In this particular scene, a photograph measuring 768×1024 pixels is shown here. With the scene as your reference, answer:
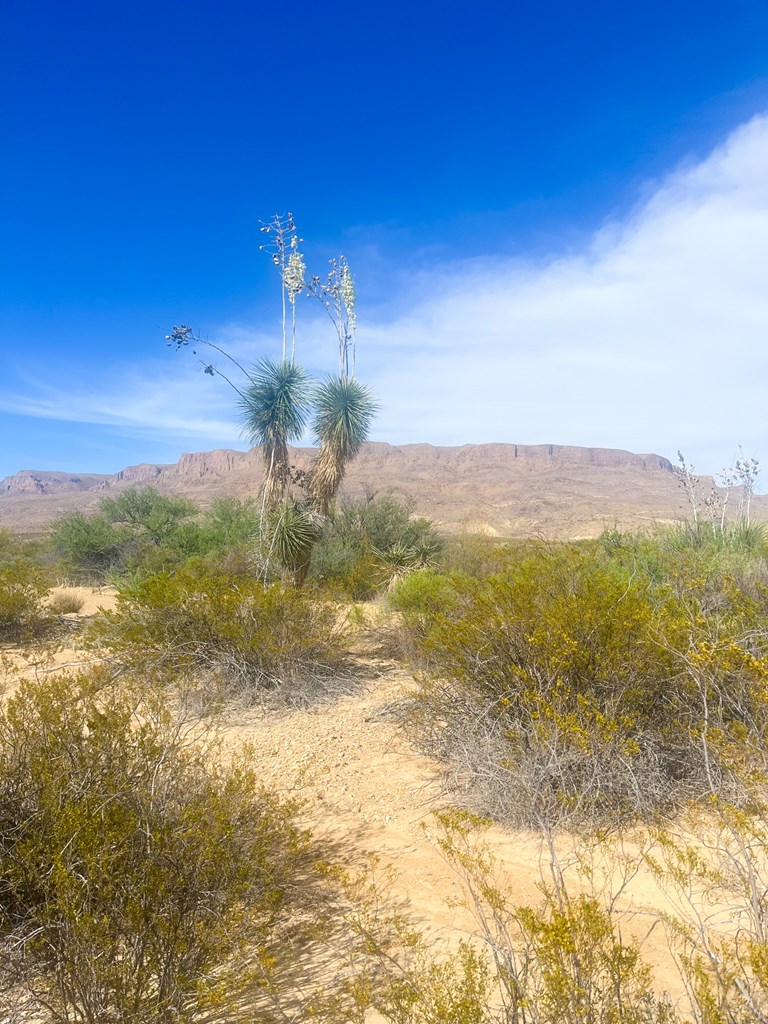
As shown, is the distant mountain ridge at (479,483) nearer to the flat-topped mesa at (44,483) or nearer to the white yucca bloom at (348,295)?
the flat-topped mesa at (44,483)

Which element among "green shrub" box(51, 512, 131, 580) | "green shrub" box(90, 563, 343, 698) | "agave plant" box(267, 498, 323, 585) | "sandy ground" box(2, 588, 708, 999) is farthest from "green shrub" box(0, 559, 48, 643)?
"green shrub" box(51, 512, 131, 580)

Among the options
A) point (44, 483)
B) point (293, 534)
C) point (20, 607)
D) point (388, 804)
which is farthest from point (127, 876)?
point (44, 483)

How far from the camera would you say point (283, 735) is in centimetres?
646

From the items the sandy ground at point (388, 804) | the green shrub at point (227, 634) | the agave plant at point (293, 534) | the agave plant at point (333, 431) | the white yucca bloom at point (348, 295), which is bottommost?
the sandy ground at point (388, 804)

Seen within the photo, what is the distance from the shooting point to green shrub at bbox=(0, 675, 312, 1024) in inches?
85.6

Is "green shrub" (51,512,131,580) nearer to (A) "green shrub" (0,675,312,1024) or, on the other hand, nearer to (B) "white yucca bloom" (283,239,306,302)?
(B) "white yucca bloom" (283,239,306,302)

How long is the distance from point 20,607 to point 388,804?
8342 millimetres

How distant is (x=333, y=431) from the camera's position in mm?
12250

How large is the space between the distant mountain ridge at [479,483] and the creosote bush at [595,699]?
137 feet

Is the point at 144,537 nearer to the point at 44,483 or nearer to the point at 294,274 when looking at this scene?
the point at 294,274

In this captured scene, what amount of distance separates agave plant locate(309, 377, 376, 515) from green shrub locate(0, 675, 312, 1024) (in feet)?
29.0

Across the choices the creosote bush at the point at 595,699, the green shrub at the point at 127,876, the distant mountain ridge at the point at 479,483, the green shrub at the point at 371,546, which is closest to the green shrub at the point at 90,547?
the green shrub at the point at 371,546

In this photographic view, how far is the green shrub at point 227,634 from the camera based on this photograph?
7480 millimetres

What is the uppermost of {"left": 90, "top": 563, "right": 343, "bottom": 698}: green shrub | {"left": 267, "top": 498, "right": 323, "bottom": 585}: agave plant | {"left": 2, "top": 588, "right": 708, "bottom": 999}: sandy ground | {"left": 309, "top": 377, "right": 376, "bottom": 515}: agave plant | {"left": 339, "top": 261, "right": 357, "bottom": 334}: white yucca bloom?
{"left": 339, "top": 261, "right": 357, "bottom": 334}: white yucca bloom
